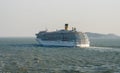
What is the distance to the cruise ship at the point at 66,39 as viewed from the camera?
157 m

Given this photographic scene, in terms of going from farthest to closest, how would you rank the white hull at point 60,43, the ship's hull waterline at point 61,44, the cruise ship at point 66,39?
the cruise ship at point 66,39 → the white hull at point 60,43 → the ship's hull waterline at point 61,44

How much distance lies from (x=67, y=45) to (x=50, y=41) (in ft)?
40.1

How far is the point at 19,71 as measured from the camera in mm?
57500

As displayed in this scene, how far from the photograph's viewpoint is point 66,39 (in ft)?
524

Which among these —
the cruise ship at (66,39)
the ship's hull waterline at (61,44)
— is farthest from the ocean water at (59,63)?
the cruise ship at (66,39)

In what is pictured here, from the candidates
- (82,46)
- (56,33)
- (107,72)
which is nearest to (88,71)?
(107,72)

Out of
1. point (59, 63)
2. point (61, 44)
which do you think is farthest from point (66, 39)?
point (59, 63)

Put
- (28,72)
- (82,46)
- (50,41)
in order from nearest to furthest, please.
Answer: (28,72) < (82,46) < (50,41)

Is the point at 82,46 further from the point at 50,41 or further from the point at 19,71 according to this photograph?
the point at 19,71

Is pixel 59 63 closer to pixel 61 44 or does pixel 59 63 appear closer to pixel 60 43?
pixel 61 44

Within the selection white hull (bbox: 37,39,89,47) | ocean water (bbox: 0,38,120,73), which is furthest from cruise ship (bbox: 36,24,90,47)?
ocean water (bbox: 0,38,120,73)

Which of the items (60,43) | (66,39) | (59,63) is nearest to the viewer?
(59,63)

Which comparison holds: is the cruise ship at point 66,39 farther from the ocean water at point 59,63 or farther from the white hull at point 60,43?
the ocean water at point 59,63

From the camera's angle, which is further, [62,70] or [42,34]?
[42,34]
